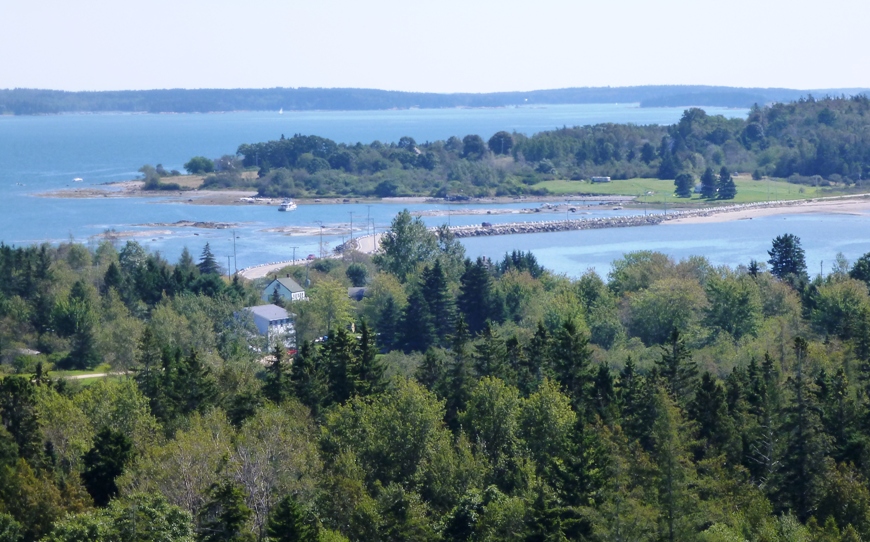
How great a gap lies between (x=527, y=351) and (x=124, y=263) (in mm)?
19560

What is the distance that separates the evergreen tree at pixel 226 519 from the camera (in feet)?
36.1

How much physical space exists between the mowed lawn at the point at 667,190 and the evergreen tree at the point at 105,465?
55.4 metres

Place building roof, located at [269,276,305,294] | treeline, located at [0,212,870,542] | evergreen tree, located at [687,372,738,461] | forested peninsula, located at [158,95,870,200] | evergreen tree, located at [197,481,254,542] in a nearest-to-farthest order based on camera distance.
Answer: evergreen tree, located at [197,481,254,542] → treeline, located at [0,212,870,542] → evergreen tree, located at [687,372,738,461] → building roof, located at [269,276,305,294] → forested peninsula, located at [158,95,870,200]

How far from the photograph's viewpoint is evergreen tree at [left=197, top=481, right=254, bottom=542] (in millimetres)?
10992

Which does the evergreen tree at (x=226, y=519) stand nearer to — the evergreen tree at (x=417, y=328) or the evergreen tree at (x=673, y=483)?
the evergreen tree at (x=673, y=483)

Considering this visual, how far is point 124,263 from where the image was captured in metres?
34.6

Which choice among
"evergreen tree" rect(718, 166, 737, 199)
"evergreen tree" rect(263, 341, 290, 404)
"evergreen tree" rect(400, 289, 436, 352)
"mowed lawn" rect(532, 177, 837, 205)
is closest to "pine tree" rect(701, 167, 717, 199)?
"evergreen tree" rect(718, 166, 737, 199)

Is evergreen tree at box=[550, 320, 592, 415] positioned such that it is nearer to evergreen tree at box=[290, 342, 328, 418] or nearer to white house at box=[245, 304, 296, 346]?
evergreen tree at box=[290, 342, 328, 418]

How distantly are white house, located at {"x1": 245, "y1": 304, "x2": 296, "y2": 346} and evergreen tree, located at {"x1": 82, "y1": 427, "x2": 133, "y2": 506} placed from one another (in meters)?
13.5

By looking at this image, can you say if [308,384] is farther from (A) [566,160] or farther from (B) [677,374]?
(A) [566,160]

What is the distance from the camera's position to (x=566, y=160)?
80.2 m

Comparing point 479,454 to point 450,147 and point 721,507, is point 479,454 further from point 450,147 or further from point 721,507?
point 450,147

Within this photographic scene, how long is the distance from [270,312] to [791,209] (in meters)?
41.4

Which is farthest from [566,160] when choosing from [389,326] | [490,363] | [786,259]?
[490,363]
